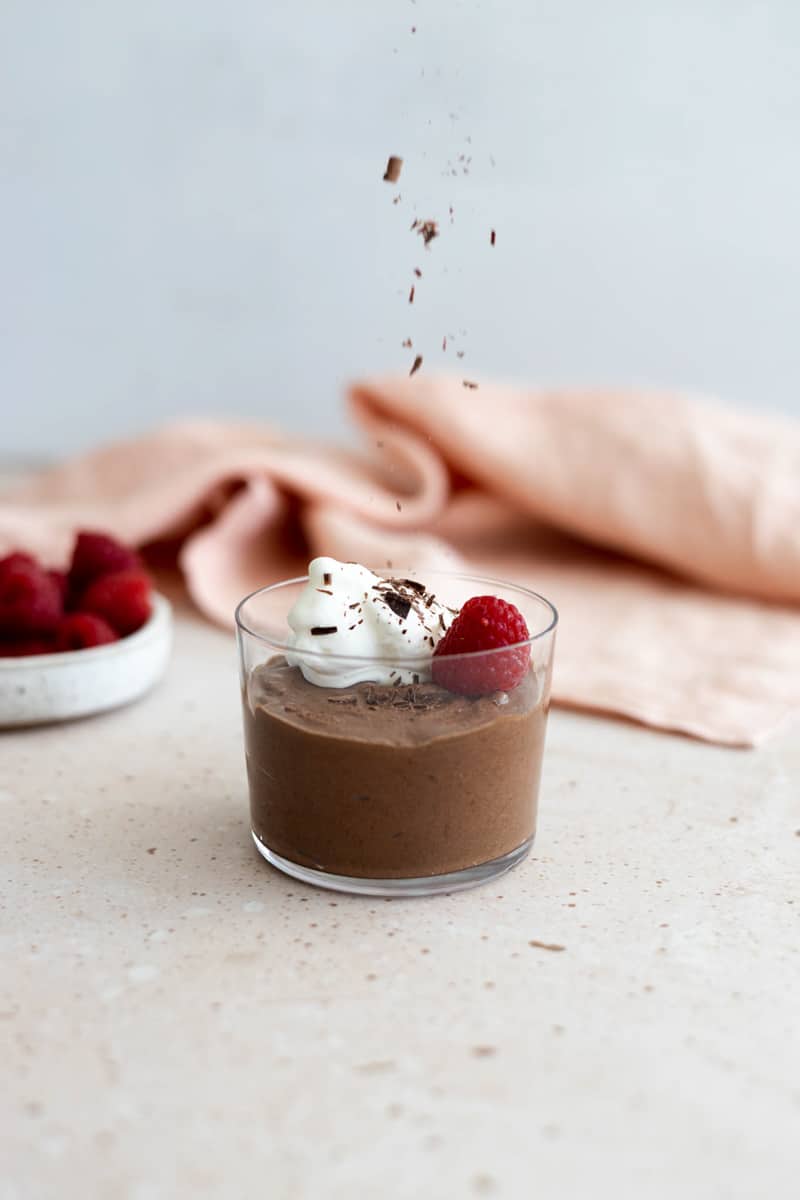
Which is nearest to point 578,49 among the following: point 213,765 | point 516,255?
point 516,255

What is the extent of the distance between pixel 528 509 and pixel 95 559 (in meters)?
0.62

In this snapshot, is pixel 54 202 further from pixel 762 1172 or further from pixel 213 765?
pixel 762 1172

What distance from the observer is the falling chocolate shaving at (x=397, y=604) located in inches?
36.8

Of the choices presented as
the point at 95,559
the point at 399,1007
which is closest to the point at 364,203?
the point at 95,559

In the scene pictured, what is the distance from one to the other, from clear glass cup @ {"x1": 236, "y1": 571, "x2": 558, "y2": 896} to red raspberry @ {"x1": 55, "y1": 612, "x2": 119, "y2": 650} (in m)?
0.34

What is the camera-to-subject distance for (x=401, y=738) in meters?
0.86

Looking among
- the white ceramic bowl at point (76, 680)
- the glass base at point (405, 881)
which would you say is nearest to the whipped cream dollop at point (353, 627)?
the glass base at point (405, 881)

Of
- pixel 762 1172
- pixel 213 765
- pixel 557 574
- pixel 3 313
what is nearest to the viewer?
pixel 762 1172

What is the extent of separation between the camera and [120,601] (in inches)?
50.6

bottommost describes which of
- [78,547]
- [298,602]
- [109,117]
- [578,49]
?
[78,547]

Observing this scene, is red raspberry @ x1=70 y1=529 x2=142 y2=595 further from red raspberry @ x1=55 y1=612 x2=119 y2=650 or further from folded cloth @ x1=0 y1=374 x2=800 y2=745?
folded cloth @ x1=0 y1=374 x2=800 y2=745

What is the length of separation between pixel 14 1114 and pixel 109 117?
1796 millimetres

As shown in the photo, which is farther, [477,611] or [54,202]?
[54,202]

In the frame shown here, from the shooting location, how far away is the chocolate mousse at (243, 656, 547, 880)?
870mm
